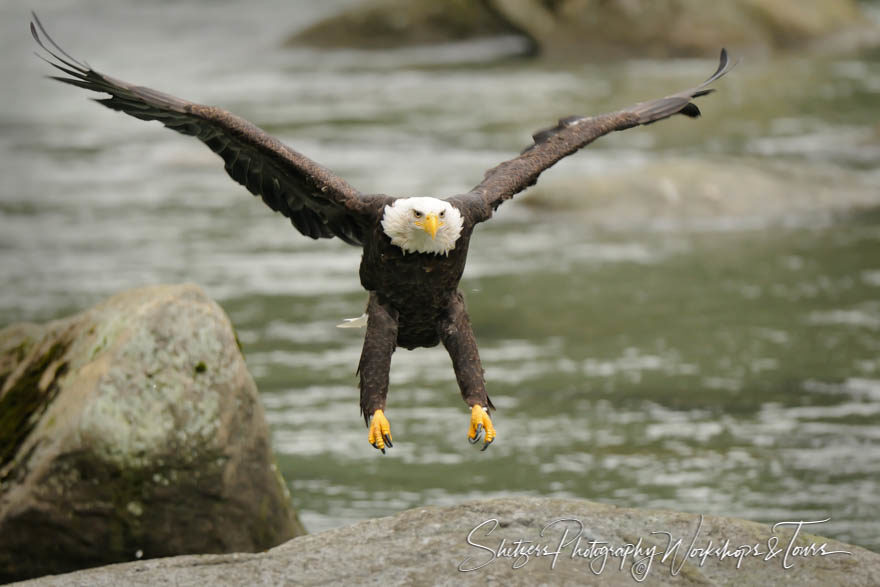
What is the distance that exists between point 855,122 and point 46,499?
46.4ft

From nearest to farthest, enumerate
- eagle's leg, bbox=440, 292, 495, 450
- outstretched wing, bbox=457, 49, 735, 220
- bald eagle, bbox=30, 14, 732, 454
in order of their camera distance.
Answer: bald eagle, bbox=30, 14, 732, 454
eagle's leg, bbox=440, 292, 495, 450
outstretched wing, bbox=457, 49, 735, 220

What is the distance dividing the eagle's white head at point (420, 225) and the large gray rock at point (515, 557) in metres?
1.10

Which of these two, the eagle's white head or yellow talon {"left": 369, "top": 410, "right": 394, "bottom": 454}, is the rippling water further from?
the eagle's white head

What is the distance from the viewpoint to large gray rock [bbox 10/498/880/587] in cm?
495

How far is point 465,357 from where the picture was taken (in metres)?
5.67

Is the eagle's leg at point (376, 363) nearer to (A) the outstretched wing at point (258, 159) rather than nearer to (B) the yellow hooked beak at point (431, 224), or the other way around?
(A) the outstretched wing at point (258, 159)

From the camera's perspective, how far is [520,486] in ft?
26.7

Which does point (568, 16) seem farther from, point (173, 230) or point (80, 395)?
point (80, 395)

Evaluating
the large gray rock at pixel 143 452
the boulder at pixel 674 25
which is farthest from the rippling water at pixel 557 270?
the large gray rock at pixel 143 452

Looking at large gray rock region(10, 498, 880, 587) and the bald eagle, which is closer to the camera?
large gray rock region(10, 498, 880, 587)

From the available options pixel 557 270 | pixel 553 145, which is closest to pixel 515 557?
pixel 553 145

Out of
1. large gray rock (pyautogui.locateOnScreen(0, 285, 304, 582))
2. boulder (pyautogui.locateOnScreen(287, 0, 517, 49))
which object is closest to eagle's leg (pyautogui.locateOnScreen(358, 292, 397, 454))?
large gray rock (pyautogui.locateOnScreen(0, 285, 304, 582))

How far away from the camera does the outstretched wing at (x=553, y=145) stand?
5.79 metres

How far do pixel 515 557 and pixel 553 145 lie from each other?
2074mm
